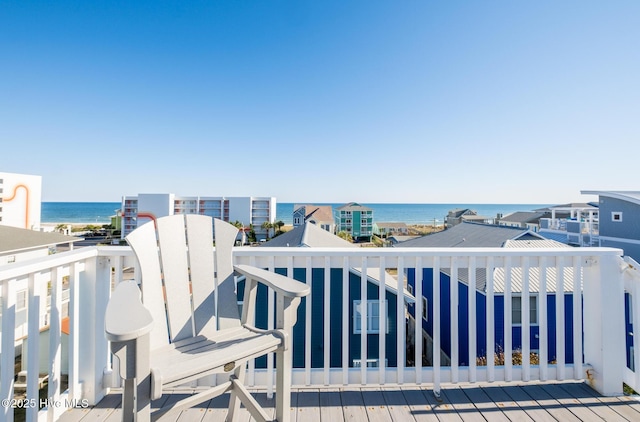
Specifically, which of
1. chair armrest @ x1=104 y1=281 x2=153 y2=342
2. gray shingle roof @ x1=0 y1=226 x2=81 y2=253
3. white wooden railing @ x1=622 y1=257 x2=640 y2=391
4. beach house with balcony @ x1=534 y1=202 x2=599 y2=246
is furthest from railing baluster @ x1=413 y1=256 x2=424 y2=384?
beach house with balcony @ x1=534 y1=202 x2=599 y2=246

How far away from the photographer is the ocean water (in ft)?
141

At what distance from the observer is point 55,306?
1314mm

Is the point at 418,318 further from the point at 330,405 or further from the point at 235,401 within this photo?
the point at 235,401

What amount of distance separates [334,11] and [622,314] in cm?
668

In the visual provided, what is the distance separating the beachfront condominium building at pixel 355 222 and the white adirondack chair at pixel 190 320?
1239 inches

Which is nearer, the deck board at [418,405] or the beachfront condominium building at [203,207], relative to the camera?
the deck board at [418,405]

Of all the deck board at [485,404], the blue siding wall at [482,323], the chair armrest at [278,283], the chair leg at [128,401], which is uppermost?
the chair armrest at [278,283]

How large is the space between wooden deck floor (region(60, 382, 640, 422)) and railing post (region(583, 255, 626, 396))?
0.31ft

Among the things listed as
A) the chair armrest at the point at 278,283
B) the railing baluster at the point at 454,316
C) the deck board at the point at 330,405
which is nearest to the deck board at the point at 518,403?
the railing baluster at the point at 454,316

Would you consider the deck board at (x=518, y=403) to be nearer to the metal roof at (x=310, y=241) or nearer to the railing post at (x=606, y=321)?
the railing post at (x=606, y=321)

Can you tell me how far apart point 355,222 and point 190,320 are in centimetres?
3203

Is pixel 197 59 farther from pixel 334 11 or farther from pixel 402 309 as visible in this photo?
pixel 402 309

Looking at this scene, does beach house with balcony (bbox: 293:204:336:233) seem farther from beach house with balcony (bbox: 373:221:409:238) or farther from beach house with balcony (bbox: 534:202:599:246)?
beach house with balcony (bbox: 534:202:599:246)

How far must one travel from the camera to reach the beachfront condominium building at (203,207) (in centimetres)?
3070
